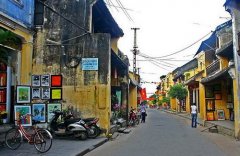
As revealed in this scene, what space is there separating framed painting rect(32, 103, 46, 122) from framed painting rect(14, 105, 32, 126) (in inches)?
55.6

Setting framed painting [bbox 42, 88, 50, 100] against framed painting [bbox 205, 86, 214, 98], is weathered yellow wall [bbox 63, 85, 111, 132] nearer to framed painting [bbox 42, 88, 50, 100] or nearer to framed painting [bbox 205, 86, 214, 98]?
framed painting [bbox 42, 88, 50, 100]

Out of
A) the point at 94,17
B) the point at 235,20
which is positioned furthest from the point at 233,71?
the point at 94,17

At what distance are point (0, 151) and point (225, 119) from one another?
19.6 meters

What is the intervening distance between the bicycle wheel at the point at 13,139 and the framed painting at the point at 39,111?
4.35 metres

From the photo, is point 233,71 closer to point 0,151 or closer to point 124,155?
point 124,155

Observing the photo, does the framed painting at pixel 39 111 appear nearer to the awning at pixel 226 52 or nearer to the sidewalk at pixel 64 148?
the sidewalk at pixel 64 148

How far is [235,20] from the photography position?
17.4m

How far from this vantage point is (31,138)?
11516 millimetres

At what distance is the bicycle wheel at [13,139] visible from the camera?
38.3 feet

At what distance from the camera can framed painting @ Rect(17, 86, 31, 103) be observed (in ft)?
48.8

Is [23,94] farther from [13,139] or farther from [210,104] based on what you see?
[210,104]

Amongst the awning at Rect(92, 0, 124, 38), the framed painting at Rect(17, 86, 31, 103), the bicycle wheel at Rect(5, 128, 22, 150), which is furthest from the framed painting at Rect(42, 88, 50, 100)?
the bicycle wheel at Rect(5, 128, 22, 150)

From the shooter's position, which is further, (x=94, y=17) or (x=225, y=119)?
(x=225, y=119)

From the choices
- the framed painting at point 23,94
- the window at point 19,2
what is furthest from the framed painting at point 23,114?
the window at point 19,2
